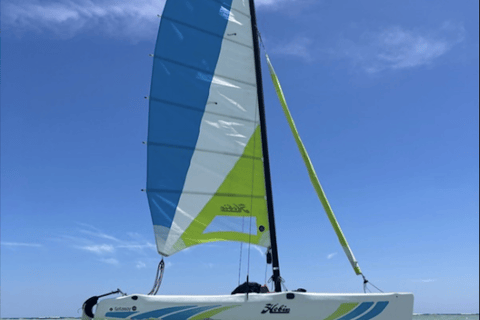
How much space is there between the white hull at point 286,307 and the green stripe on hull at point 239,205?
102 inches

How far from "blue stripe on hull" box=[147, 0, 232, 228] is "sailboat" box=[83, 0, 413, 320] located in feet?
0.09

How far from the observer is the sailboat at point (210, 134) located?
12258mm

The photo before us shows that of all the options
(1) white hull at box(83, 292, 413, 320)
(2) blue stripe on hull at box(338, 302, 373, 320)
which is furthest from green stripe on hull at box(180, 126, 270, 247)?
(2) blue stripe on hull at box(338, 302, 373, 320)

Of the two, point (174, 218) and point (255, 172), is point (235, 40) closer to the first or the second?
point (255, 172)

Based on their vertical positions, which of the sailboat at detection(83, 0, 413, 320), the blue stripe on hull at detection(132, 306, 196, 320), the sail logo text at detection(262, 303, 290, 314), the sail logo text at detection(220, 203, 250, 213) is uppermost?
the sailboat at detection(83, 0, 413, 320)

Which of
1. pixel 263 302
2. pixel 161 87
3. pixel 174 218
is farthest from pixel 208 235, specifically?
pixel 161 87

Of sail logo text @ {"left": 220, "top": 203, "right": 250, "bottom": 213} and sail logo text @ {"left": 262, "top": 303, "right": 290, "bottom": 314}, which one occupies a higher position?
sail logo text @ {"left": 220, "top": 203, "right": 250, "bottom": 213}

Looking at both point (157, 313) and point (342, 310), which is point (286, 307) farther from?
point (157, 313)

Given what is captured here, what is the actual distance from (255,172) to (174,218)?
2425mm

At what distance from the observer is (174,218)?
1225 centimetres

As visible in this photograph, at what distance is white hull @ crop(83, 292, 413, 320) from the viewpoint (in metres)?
9.57

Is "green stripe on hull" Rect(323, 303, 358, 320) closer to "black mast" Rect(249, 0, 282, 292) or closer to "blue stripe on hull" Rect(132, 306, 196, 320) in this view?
"black mast" Rect(249, 0, 282, 292)

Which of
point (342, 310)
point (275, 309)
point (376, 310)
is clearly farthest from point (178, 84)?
point (376, 310)

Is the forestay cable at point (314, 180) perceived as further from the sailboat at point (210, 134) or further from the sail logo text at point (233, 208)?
the sail logo text at point (233, 208)
